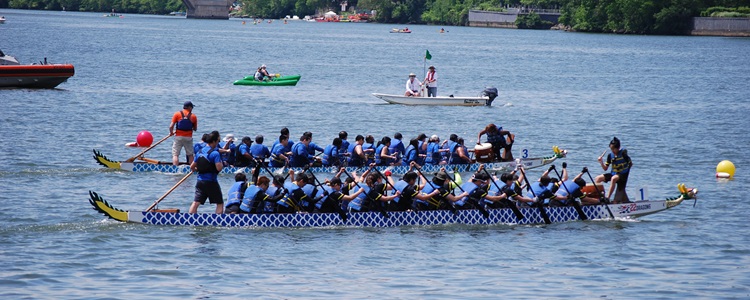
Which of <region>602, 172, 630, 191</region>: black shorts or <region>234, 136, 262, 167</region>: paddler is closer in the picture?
<region>602, 172, 630, 191</region>: black shorts

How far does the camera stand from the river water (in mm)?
19719

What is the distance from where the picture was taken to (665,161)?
120 ft

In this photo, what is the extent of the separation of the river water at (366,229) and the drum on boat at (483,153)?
13.8 feet

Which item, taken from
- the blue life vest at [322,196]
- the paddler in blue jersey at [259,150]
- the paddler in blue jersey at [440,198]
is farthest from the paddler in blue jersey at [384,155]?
the blue life vest at [322,196]

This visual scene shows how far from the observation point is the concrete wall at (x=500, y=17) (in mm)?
181000

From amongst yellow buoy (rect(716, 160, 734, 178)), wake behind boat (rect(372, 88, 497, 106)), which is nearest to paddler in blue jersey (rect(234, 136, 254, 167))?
yellow buoy (rect(716, 160, 734, 178))

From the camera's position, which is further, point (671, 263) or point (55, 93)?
point (55, 93)

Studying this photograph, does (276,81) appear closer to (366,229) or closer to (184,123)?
(184,123)

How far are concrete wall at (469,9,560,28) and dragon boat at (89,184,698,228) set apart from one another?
157 meters

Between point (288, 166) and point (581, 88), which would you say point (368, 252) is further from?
point (581, 88)

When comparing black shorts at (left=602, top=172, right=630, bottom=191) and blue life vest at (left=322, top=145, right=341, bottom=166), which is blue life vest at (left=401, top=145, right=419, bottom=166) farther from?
black shorts at (left=602, top=172, right=630, bottom=191)

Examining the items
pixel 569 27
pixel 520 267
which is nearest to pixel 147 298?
pixel 520 267

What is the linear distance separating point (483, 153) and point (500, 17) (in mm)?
160877

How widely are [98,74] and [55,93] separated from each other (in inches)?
620
